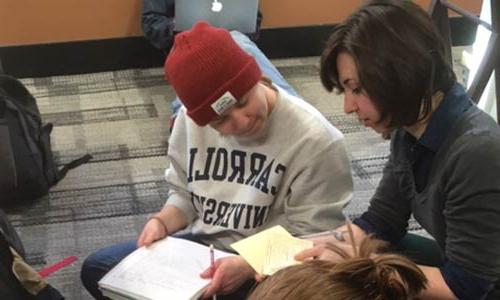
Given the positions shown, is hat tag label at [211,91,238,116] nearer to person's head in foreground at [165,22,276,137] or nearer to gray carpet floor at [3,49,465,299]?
person's head in foreground at [165,22,276,137]

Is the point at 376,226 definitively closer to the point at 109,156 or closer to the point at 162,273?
the point at 162,273

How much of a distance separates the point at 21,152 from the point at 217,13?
1030mm

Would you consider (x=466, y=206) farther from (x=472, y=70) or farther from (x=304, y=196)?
(x=472, y=70)

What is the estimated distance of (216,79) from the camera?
4.00ft

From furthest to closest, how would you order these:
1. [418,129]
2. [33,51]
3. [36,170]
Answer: [33,51] < [36,170] < [418,129]

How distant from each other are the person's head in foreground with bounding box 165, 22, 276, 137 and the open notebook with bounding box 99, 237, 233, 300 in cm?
28

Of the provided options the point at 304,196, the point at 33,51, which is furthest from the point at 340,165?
the point at 33,51

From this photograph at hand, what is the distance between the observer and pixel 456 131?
1103 millimetres

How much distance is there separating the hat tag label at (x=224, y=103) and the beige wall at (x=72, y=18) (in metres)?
2.31

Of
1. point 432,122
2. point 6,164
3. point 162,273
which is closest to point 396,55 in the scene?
point 432,122

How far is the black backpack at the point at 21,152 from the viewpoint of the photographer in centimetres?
226

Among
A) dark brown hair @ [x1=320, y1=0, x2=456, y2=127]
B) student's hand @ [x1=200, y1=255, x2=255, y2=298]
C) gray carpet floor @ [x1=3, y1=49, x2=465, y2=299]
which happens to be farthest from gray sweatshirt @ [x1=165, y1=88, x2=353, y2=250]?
gray carpet floor @ [x1=3, y1=49, x2=465, y2=299]

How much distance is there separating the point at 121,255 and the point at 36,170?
3.16 feet

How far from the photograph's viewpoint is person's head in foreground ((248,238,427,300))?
0.74 m
